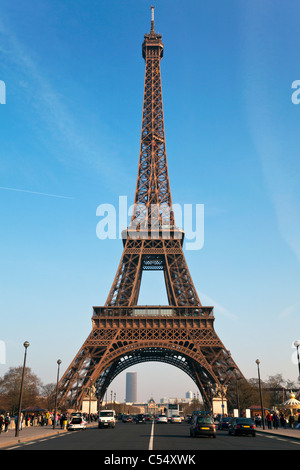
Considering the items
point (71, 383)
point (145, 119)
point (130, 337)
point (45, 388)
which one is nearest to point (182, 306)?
point (130, 337)

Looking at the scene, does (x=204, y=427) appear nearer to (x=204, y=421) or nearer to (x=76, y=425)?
(x=204, y=421)

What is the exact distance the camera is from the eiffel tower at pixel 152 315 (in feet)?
215

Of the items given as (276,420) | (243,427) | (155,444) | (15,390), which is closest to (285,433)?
(243,427)

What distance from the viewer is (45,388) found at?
13700 centimetres

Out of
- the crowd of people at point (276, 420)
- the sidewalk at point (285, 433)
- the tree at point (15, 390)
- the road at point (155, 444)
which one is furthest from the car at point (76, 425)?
the tree at point (15, 390)

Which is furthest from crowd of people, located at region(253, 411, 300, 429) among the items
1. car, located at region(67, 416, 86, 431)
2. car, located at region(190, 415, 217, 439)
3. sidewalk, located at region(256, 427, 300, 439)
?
car, located at region(67, 416, 86, 431)


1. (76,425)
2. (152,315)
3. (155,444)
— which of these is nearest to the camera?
(155,444)

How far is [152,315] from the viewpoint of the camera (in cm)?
7188

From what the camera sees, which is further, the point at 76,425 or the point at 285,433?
the point at 76,425

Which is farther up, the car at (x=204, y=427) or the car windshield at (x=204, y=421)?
the car windshield at (x=204, y=421)

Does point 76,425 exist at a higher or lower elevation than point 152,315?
lower

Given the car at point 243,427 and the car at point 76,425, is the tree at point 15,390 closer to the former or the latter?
the car at point 76,425
